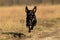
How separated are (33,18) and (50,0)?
28.1 meters

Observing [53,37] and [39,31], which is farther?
[39,31]

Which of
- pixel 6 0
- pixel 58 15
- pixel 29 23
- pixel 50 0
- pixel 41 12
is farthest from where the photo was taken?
pixel 6 0

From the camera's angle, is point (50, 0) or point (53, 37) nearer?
point (53, 37)

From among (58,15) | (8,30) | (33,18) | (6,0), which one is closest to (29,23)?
(33,18)

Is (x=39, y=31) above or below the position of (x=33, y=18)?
below

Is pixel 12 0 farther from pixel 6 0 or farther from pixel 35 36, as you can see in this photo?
pixel 35 36

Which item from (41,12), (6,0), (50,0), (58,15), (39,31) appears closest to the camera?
(39,31)

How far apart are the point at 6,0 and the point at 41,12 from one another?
20.2 meters

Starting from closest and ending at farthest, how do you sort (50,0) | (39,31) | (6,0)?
(39,31) → (50,0) → (6,0)

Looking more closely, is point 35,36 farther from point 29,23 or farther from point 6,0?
point 6,0

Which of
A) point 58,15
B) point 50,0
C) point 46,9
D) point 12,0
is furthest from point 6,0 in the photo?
point 58,15

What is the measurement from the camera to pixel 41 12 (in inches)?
1040

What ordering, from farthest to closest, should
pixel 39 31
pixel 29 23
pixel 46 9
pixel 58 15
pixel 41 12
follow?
pixel 46 9 → pixel 41 12 → pixel 58 15 → pixel 39 31 → pixel 29 23

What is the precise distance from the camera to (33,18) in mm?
13875
